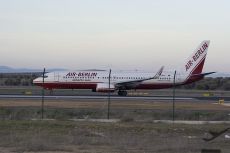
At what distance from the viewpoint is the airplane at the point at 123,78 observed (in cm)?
6191

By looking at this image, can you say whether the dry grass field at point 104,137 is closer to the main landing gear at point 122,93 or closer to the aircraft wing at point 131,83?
the main landing gear at point 122,93

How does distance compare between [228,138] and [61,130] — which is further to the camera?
[61,130]

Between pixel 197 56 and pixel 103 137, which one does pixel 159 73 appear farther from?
pixel 103 137

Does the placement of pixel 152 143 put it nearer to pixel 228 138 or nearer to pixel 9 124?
pixel 228 138

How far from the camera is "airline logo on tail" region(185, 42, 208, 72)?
66875 mm

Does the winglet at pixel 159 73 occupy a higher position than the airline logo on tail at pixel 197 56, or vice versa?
the airline logo on tail at pixel 197 56

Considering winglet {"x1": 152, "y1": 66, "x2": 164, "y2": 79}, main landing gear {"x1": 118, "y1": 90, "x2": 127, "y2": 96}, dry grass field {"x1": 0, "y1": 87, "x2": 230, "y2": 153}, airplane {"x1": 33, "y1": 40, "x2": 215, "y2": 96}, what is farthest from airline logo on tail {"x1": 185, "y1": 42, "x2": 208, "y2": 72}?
dry grass field {"x1": 0, "y1": 87, "x2": 230, "y2": 153}

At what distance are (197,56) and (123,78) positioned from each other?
988 cm

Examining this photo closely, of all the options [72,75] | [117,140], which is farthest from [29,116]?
[72,75]

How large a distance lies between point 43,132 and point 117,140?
3.67 m

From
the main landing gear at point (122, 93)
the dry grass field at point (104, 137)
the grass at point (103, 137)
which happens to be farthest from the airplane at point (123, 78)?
the grass at point (103, 137)

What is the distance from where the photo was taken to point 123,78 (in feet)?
210

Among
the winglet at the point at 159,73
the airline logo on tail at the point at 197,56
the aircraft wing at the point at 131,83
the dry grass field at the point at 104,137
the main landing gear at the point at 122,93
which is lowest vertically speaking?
the dry grass field at the point at 104,137

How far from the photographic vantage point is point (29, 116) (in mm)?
30328
